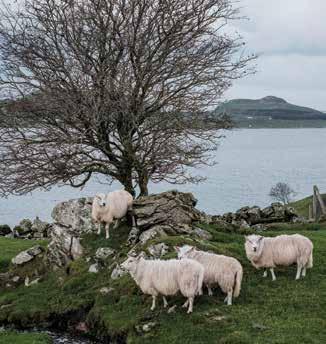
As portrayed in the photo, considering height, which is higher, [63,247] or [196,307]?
[63,247]

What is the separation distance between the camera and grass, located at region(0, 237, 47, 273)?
2209cm

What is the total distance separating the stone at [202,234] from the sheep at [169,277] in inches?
189

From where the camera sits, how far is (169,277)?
13484 millimetres

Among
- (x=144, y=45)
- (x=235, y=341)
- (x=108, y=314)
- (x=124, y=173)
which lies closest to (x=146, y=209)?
(x=124, y=173)

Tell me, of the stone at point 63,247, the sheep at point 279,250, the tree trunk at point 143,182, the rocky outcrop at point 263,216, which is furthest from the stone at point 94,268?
the rocky outcrop at point 263,216

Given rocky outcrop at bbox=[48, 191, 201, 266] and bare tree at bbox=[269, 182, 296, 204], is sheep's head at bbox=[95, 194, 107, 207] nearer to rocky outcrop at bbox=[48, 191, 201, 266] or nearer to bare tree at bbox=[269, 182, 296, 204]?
rocky outcrop at bbox=[48, 191, 201, 266]

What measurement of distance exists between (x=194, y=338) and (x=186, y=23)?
13195 mm

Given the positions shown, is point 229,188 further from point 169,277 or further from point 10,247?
point 169,277

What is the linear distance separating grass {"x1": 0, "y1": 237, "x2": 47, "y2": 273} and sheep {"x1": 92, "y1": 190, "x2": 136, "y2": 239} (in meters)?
5.01

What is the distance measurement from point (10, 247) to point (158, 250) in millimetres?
10339

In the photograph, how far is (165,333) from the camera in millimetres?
12898

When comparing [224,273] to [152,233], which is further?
[152,233]

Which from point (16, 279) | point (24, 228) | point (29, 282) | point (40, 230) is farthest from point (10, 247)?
point (29, 282)

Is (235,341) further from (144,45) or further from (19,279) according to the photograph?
(144,45)
